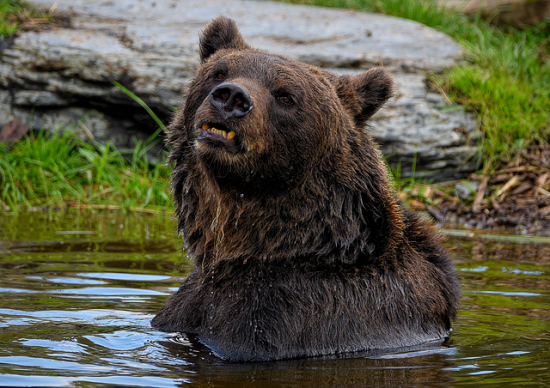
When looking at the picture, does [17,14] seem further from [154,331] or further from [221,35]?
[154,331]

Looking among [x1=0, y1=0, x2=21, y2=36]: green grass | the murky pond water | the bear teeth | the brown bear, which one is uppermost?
[x1=0, y1=0, x2=21, y2=36]: green grass

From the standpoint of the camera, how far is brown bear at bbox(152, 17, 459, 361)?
3768mm

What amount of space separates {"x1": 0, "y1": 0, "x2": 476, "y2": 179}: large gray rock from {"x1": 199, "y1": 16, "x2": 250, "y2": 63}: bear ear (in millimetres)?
5210

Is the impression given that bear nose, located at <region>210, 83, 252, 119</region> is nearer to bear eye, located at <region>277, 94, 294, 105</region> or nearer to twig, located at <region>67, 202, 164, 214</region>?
bear eye, located at <region>277, 94, 294, 105</region>

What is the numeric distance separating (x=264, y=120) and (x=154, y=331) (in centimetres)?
142

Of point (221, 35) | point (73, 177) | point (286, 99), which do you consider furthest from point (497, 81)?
point (286, 99)

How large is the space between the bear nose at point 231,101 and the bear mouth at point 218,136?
0.11 m

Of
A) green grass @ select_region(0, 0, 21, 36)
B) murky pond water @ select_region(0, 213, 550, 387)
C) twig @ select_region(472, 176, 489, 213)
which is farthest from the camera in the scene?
green grass @ select_region(0, 0, 21, 36)

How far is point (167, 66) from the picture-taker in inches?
393

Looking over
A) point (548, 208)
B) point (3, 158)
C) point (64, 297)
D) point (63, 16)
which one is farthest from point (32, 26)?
point (548, 208)

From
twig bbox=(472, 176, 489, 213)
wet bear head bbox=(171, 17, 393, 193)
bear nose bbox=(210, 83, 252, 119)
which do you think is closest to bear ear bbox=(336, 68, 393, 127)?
wet bear head bbox=(171, 17, 393, 193)

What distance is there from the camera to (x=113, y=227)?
8234 mm

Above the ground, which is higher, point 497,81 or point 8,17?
point 8,17

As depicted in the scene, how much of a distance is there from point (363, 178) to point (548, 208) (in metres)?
5.93
